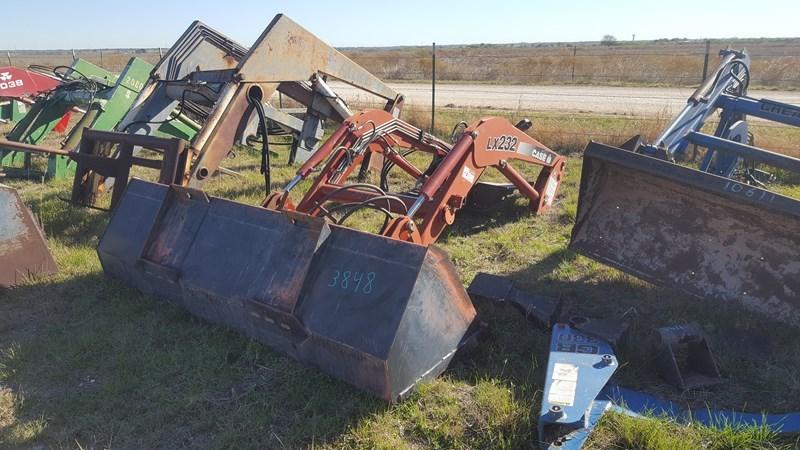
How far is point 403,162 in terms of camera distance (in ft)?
19.5

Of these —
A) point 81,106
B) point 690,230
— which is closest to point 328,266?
point 690,230

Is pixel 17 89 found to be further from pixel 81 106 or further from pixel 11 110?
pixel 81 106

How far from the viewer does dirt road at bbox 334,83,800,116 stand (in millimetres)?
15094

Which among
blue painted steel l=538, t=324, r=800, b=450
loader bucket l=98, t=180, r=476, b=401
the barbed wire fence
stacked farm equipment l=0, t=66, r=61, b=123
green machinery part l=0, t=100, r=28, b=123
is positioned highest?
the barbed wire fence

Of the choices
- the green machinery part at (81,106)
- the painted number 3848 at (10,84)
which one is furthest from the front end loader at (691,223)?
the painted number 3848 at (10,84)

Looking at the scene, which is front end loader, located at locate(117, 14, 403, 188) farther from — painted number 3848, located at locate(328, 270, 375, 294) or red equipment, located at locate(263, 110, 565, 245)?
painted number 3848, located at locate(328, 270, 375, 294)

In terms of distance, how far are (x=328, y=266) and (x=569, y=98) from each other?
16.4m

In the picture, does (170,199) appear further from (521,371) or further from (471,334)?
(521,371)

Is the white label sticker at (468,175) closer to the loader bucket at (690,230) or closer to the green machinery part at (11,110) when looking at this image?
the loader bucket at (690,230)

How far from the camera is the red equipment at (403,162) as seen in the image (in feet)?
13.5

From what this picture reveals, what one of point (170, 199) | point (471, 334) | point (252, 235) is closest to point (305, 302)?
point (252, 235)

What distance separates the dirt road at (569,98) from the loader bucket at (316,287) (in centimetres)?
1111

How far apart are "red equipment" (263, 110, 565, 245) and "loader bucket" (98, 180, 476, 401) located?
420 mm

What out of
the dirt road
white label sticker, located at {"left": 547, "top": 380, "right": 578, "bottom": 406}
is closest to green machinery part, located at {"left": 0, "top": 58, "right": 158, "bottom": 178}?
white label sticker, located at {"left": 547, "top": 380, "right": 578, "bottom": 406}
